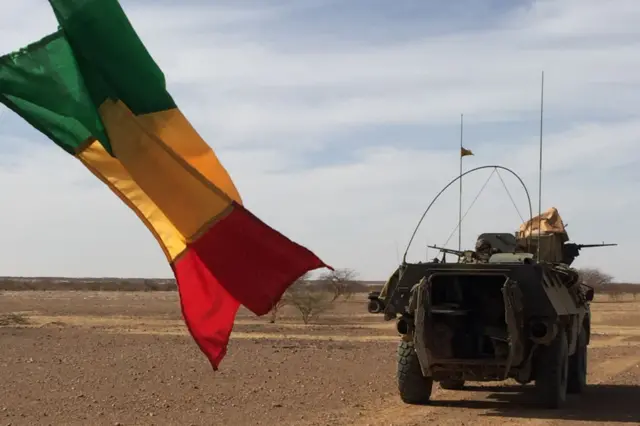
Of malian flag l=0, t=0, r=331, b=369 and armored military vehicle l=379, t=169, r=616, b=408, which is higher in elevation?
malian flag l=0, t=0, r=331, b=369

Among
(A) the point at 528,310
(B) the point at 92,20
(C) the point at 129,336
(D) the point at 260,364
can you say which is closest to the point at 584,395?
(A) the point at 528,310

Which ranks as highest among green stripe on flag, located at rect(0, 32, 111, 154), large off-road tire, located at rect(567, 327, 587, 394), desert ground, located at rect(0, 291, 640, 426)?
green stripe on flag, located at rect(0, 32, 111, 154)

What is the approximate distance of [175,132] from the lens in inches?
287

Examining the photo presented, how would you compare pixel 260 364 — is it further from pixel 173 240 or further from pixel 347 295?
pixel 347 295

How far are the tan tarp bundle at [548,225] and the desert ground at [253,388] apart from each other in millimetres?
2464

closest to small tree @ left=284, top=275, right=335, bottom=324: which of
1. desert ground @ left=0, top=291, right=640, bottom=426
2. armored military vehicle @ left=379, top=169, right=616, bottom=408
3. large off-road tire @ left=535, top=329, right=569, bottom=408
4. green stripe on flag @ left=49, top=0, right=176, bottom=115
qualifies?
desert ground @ left=0, top=291, right=640, bottom=426

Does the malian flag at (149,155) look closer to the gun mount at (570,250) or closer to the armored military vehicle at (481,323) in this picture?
the armored military vehicle at (481,323)

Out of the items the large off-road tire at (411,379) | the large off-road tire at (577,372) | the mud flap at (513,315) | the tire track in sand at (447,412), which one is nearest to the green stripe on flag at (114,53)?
the tire track in sand at (447,412)

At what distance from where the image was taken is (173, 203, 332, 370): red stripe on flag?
6727 millimetres

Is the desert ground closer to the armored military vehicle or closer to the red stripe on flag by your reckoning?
the armored military vehicle

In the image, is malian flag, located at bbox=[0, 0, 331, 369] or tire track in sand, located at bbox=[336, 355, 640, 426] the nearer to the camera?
malian flag, located at bbox=[0, 0, 331, 369]

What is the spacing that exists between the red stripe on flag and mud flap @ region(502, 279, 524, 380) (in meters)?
5.95

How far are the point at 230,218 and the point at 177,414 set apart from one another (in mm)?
5678

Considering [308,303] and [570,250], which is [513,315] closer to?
[570,250]
